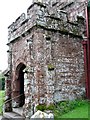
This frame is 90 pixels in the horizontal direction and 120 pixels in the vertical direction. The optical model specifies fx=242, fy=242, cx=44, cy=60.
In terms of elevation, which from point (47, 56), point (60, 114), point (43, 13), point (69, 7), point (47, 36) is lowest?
point (60, 114)

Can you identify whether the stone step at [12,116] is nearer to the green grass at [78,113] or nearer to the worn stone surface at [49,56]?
the worn stone surface at [49,56]

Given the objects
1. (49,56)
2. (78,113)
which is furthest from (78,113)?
(49,56)

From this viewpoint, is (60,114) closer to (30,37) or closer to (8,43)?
(30,37)

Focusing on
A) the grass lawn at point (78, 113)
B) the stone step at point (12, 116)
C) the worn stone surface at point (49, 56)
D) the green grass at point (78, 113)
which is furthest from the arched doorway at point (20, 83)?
the green grass at point (78, 113)

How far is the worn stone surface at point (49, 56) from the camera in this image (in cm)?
1146

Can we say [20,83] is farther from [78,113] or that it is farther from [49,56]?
[78,113]

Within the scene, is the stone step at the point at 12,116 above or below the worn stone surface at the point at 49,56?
below

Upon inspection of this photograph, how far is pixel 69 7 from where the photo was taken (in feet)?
52.4

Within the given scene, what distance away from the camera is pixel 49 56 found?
38.5ft

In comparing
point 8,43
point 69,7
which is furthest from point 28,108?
point 69,7

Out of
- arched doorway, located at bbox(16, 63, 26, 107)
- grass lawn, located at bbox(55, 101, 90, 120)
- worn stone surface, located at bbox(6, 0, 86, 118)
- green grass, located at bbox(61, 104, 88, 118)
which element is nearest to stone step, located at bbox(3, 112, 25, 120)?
worn stone surface, located at bbox(6, 0, 86, 118)

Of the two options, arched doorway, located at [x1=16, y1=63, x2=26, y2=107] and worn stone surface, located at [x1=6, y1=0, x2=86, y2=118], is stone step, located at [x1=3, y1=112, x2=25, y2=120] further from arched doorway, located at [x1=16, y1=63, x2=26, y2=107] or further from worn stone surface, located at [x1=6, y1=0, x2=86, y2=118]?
arched doorway, located at [x1=16, y1=63, x2=26, y2=107]

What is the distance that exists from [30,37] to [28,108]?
3.49 meters

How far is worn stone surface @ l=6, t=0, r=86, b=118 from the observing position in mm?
11461
